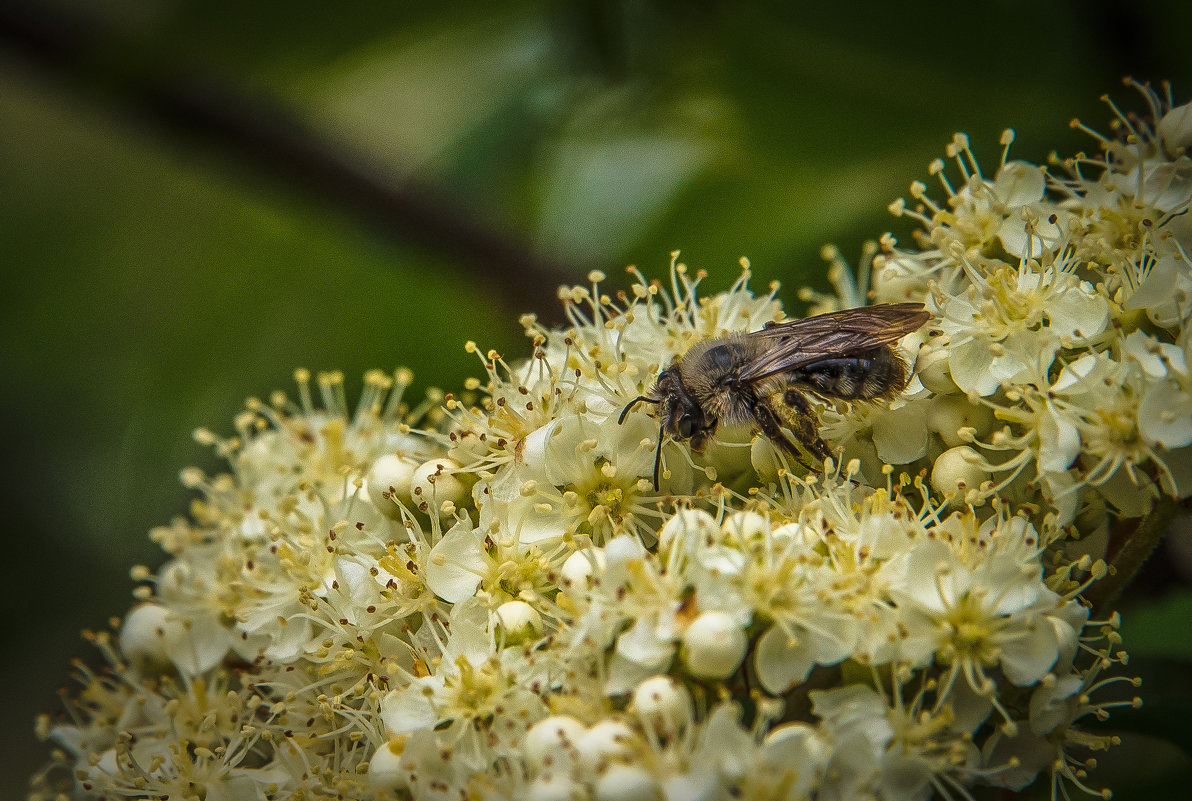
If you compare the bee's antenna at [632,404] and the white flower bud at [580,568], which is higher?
the bee's antenna at [632,404]

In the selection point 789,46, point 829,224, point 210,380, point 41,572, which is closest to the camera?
point 829,224

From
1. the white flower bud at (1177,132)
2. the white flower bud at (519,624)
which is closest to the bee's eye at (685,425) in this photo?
the white flower bud at (519,624)

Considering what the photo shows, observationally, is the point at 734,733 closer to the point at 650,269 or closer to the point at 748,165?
the point at 650,269

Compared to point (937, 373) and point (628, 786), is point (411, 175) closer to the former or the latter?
point (937, 373)

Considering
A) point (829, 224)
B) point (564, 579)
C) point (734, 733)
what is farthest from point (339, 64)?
point (734, 733)

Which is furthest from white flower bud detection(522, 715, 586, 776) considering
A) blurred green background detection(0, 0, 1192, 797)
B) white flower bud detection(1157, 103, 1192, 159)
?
white flower bud detection(1157, 103, 1192, 159)

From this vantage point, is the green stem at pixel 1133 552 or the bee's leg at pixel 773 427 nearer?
the green stem at pixel 1133 552

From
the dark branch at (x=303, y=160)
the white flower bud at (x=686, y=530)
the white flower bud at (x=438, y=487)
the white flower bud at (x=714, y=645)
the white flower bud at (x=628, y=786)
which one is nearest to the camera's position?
the white flower bud at (x=628, y=786)

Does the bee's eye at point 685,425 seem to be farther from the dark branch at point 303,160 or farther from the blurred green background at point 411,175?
the dark branch at point 303,160

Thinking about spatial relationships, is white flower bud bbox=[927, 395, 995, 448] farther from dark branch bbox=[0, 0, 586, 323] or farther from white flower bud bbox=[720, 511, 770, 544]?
dark branch bbox=[0, 0, 586, 323]
